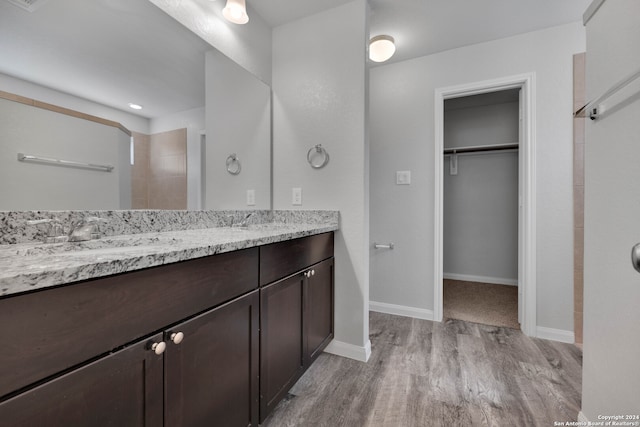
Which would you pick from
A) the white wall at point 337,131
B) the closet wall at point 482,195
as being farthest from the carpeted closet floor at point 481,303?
the white wall at point 337,131

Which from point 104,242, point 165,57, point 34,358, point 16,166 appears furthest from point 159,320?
point 165,57

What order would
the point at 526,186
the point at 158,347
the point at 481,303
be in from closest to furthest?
the point at 158,347 → the point at 526,186 → the point at 481,303

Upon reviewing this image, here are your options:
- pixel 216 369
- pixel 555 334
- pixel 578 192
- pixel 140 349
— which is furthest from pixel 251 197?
pixel 555 334

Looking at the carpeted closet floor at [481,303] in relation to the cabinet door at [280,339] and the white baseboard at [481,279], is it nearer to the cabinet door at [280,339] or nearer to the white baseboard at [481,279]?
the white baseboard at [481,279]

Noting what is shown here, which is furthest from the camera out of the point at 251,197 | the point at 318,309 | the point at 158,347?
the point at 251,197

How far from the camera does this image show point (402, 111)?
251 centimetres

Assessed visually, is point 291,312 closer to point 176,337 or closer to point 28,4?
point 176,337

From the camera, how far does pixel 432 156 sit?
237 cm

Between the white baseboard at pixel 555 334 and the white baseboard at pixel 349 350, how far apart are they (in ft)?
4.50

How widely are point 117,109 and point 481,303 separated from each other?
3310mm

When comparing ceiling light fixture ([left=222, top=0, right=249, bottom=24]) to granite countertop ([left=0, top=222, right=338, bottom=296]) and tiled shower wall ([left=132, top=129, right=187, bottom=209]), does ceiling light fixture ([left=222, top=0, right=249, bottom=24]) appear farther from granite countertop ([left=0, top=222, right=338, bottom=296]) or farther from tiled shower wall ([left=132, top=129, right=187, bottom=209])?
granite countertop ([left=0, top=222, right=338, bottom=296])

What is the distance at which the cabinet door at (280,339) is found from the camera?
113 cm

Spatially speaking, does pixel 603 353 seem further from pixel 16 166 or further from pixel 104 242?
pixel 16 166

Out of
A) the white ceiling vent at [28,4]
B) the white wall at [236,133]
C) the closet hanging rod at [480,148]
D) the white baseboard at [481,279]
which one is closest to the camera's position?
the white ceiling vent at [28,4]
